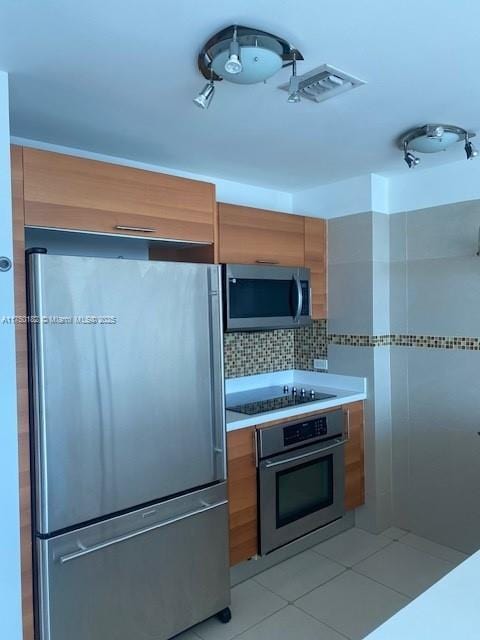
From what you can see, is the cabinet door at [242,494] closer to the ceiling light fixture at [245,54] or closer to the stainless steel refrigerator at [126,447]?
the stainless steel refrigerator at [126,447]

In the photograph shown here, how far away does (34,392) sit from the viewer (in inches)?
65.6

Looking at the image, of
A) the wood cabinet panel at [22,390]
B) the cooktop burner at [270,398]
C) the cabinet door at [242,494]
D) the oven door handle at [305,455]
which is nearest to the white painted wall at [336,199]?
the cooktop burner at [270,398]

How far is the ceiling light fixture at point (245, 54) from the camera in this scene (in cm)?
134

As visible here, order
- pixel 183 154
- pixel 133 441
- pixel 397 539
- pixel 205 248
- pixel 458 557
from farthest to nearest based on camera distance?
pixel 397 539 < pixel 458 557 < pixel 183 154 < pixel 205 248 < pixel 133 441

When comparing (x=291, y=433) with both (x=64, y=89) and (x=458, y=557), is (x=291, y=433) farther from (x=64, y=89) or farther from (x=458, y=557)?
(x=64, y=89)

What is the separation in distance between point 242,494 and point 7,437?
4.10ft

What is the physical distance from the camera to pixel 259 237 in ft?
8.89

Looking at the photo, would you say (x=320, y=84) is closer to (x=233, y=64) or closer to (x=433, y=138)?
(x=233, y=64)

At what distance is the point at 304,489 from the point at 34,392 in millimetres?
1695

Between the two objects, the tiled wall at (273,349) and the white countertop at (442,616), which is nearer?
the white countertop at (442,616)

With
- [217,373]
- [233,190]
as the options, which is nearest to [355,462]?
[217,373]

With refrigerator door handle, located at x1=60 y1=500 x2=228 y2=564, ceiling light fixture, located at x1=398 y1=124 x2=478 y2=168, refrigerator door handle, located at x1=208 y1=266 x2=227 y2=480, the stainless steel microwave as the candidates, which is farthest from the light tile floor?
ceiling light fixture, located at x1=398 y1=124 x2=478 y2=168

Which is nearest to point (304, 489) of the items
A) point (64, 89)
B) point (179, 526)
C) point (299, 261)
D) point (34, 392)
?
point (179, 526)

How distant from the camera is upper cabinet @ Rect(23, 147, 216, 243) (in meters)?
1.71
